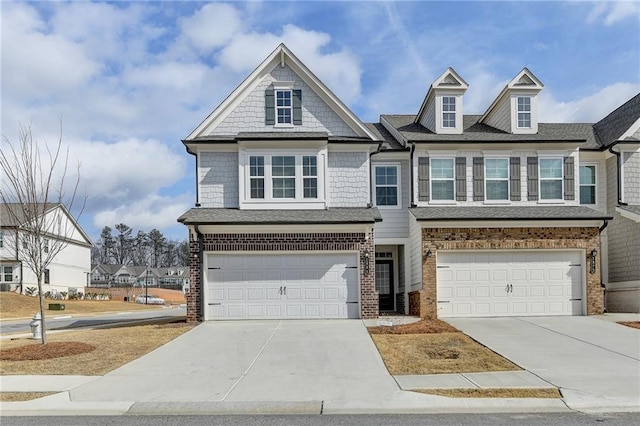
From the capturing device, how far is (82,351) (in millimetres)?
13781

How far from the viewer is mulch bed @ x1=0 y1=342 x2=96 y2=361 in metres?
13.1

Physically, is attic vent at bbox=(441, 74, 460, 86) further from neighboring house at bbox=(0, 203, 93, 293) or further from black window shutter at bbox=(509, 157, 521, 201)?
neighboring house at bbox=(0, 203, 93, 293)

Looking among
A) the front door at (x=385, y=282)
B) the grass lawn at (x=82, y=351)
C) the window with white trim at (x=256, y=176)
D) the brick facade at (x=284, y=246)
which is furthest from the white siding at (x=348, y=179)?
the grass lawn at (x=82, y=351)

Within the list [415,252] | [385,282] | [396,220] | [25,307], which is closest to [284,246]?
[396,220]

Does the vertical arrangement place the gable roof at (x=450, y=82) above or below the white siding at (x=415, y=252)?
above

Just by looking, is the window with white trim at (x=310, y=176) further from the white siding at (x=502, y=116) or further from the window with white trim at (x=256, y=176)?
the white siding at (x=502, y=116)

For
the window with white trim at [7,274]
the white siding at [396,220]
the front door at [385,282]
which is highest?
the white siding at [396,220]

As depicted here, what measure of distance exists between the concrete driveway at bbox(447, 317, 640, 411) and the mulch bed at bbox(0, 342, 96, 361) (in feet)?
32.6

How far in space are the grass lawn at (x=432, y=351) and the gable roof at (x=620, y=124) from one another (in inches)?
417

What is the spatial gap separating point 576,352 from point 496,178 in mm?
8978

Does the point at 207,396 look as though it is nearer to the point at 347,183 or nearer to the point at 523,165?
the point at 347,183

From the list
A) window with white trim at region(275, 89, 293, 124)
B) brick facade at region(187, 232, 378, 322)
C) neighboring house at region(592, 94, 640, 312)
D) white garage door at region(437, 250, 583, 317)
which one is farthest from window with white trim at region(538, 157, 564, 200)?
window with white trim at region(275, 89, 293, 124)

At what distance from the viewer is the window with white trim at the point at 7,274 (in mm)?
46031

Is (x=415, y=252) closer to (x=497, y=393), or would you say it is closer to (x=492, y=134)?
(x=492, y=134)
